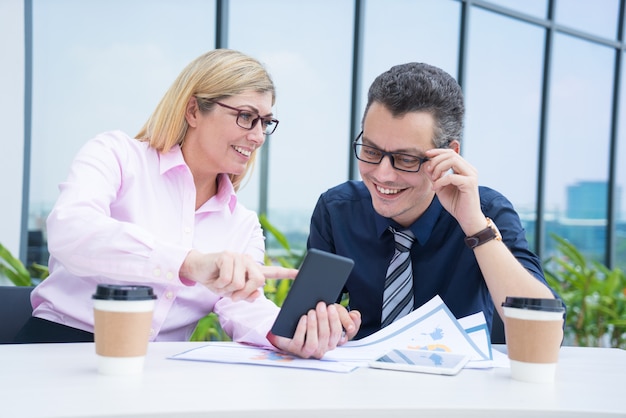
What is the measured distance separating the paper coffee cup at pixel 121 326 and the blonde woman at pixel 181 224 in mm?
201

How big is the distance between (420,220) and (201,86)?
0.75 metres

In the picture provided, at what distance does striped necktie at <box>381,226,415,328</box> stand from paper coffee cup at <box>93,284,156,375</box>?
0.93 meters

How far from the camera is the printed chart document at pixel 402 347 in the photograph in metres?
1.29

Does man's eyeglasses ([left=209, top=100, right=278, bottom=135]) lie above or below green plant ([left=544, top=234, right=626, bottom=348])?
above

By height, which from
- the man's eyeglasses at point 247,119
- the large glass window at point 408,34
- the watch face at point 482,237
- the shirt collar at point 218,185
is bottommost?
the watch face at point 482,237

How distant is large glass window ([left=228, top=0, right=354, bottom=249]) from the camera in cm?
409

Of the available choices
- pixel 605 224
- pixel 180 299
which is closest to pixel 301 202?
pixel 180 299

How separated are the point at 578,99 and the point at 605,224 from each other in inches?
51.6

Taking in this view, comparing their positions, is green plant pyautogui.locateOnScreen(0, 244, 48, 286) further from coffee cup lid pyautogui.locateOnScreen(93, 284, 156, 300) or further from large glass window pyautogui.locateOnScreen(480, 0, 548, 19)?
large glass window pyautogui.locateOnScreen(480, 0, 548, 19)

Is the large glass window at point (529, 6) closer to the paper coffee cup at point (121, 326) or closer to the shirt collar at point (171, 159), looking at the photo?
the shirt collar at point (171, 159)

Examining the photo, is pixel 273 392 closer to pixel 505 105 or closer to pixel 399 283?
pixel 399 283

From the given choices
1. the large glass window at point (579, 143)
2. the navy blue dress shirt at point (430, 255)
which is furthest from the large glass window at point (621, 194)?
the navy blue dress shirt at point (430, 255)

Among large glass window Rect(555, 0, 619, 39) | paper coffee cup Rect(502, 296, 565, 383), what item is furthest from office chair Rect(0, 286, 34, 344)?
large glass window Rect(555, 0, 619, 39)

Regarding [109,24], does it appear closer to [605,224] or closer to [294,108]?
[294,108]
